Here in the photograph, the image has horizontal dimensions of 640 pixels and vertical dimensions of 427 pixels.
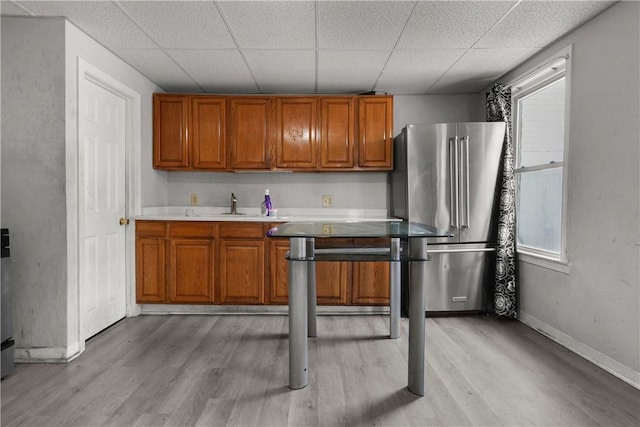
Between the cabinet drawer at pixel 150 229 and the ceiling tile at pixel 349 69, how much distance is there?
2.13m

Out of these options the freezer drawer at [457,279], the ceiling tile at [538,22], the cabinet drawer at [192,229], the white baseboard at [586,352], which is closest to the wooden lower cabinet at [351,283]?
the freezer drawer at [457,279]

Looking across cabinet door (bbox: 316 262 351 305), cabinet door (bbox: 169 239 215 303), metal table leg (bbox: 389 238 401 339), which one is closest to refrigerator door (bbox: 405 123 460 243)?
metal table leg (bbox: 389 238 401 339)

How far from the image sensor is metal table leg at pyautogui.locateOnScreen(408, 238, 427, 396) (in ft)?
6.81

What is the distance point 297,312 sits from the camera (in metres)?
2.10

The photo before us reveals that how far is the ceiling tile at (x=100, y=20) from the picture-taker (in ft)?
7.70

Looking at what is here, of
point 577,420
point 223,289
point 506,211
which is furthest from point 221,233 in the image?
point 577,420

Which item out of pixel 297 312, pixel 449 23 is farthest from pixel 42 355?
pixel 449 23

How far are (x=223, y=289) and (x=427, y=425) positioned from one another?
2311mm

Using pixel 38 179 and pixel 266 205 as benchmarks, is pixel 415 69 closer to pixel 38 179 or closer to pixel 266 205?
pixel 266 205

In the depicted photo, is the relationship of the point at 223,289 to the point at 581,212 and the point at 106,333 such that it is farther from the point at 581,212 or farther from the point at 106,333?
the point at 581,212

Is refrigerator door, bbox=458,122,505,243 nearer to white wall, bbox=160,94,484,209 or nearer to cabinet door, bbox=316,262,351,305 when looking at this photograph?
white wall, bbox=160,94,484,209

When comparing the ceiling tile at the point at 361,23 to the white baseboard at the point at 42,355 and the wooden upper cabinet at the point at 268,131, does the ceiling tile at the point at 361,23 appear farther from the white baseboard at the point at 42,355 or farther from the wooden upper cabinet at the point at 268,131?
the white baseboard at the point at 42,355

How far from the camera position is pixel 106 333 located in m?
3.09

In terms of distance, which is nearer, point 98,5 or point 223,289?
point 98,5
